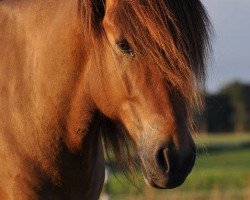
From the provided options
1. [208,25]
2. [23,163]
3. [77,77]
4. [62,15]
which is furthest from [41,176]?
[208,25]

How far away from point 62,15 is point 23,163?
0.80 meters

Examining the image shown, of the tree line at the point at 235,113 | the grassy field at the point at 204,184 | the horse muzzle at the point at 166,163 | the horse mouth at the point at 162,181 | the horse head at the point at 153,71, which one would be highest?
the horse head at the point at 153,71

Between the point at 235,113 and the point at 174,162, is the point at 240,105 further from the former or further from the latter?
the point at 174,162

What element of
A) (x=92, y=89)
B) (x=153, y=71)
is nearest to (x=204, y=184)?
(x=92, y=89)

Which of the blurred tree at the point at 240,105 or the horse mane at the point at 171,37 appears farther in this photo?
the blurred tree at the point at 240,105

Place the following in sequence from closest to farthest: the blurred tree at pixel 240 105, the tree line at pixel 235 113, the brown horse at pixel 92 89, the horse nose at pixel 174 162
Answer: the horse nose at pixel 174 162
the brown horse at pixel 92 89
the tree line at pixel 235 113
the blurred tree at pixel 240 105

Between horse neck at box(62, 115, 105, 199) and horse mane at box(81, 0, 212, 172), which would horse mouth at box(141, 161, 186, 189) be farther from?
horse neck at box(62, 115, 105, 199)

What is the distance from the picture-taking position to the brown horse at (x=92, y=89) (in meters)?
3.35

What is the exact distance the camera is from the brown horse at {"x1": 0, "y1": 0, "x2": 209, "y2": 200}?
132 inches

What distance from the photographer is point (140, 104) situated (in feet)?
11.3

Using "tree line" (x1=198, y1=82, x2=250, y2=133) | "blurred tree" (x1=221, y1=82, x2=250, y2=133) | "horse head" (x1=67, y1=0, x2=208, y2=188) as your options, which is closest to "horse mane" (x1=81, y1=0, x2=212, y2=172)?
"horse head" (x1=67, y1=0, x2=208, y2=188)

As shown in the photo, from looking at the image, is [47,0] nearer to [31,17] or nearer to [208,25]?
[31,17]

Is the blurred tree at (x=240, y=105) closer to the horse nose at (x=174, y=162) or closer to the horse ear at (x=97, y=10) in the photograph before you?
the horse ear at (x=97, y=10)

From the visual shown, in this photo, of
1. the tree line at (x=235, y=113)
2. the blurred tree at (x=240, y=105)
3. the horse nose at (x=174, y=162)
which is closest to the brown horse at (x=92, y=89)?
the horse nose at (x=174, y=162)
